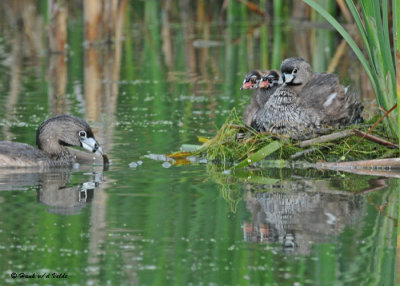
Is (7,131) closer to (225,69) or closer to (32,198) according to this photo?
(32,198)

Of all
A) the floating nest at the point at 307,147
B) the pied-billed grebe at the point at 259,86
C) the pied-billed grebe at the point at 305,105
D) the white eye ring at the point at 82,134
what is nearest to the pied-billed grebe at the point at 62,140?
the white eye ring at the point at 82,134

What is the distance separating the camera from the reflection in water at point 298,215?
560 centimetres

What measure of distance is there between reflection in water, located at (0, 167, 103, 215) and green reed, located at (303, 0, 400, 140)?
7.30 ft

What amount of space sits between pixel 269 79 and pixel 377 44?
1938 mm

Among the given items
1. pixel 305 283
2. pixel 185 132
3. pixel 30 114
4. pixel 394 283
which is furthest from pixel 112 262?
pixel 30 114

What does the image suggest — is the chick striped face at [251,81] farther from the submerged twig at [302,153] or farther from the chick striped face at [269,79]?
the submerged twig at [302,153]

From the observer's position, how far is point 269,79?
951cm

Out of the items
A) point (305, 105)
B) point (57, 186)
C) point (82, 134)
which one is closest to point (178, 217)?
point (57, 186)

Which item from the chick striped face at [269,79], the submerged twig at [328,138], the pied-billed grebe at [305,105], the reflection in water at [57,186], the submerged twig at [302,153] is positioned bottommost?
the reflection in water at [57,186]

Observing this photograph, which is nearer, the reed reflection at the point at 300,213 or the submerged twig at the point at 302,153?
the reed reflection at the point at 300,213

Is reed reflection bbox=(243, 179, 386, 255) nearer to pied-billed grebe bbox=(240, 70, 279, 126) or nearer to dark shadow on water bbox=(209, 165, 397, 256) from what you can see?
dark shadow on water bbox=(209, 165, 397, 256)

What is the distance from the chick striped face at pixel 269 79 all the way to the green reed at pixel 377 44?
151 centimetres

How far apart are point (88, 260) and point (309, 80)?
15.5ft

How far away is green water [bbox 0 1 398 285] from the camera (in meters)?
4.99
